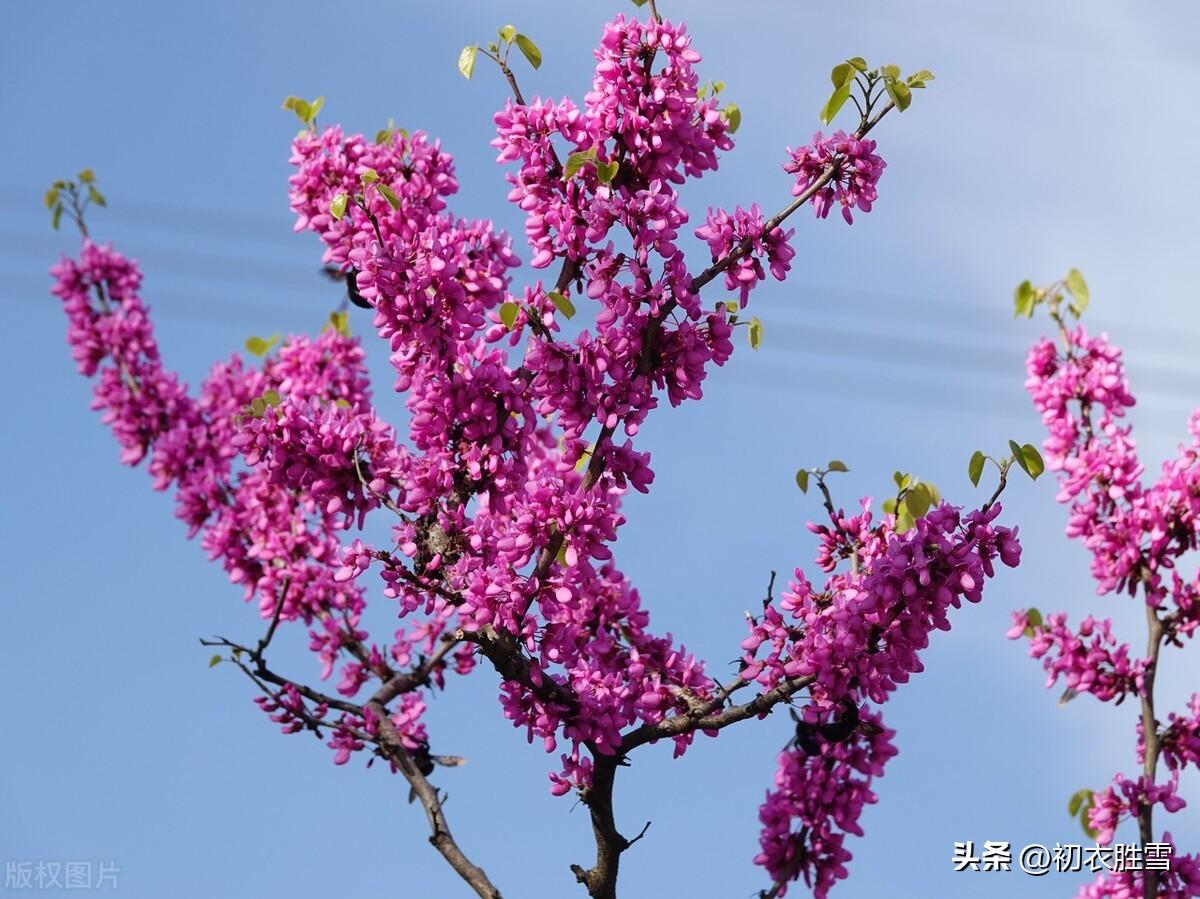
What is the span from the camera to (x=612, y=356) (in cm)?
439

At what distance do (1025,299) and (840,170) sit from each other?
279 cm

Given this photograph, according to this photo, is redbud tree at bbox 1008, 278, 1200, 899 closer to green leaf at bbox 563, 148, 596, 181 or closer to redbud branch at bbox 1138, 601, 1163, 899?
redbud branch at bbox 1138, 601, 1163, 899

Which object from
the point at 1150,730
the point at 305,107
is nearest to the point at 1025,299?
the point at 1150,730

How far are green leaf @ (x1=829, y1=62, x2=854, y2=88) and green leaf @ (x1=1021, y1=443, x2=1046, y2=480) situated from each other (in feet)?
4.31

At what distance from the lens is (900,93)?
4.30 m

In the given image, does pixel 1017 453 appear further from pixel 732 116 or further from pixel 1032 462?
pixel 732 116

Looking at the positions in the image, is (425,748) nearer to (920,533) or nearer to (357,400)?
(357,400)

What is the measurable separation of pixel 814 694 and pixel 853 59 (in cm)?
215

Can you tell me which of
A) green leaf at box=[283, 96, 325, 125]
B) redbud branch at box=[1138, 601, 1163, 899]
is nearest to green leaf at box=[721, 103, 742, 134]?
green leaf at box=[283, 96, 325, 125]

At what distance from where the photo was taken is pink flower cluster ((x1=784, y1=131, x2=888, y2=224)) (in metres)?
4.46

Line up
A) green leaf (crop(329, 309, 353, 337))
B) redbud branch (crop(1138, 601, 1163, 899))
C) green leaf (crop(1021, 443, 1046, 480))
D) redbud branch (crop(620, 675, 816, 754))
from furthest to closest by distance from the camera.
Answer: green leaf (crop(329, 309, 353, 337)) → redbud branch (crop(1138, 601, 1163, 899)) → redbud branch (crop(620, 675, 816, 754)) → green leaf (crop(1021, 443, 1046, 480))

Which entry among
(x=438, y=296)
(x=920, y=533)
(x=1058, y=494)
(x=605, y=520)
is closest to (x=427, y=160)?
(x=438, y=296)

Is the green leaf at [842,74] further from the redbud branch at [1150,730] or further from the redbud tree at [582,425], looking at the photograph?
the redbud branch at [1150,730]

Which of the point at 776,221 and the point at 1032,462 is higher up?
the point at 776,221
